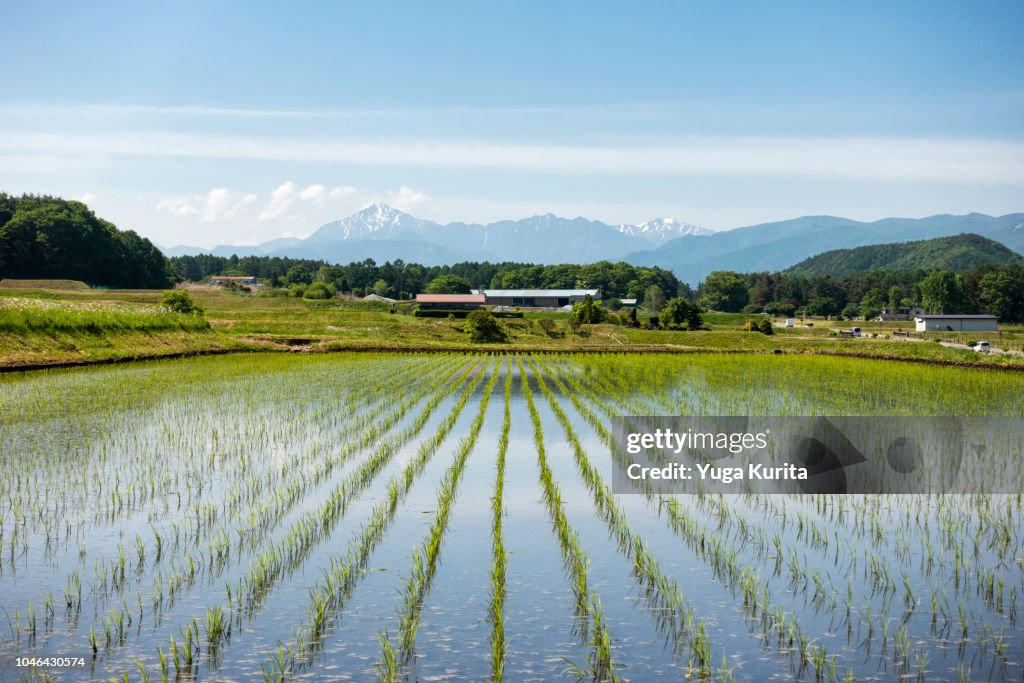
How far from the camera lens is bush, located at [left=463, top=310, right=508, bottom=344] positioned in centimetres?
5266

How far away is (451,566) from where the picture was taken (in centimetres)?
727

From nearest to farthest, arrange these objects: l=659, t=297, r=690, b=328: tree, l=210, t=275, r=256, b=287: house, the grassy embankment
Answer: the grassy embankment < l=659, t=297, r=690, b=328: tree < l=210, t=275, r=256, b=287: house

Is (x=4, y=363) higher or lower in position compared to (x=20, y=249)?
lower

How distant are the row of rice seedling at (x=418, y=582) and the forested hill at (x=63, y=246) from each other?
9032 cm

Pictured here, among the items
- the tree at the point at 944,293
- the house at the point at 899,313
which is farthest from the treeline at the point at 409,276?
the tree at the point at 944,293

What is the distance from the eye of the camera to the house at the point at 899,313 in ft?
365

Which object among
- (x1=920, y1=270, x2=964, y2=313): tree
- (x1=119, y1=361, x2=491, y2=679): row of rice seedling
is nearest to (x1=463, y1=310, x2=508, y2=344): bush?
(x1=119, y1=361, x2=491, y2=679): row of rice seedling

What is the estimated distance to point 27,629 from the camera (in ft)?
18.6

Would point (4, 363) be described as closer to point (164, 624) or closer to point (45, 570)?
point (45, 570)

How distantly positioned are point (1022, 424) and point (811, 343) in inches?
1497

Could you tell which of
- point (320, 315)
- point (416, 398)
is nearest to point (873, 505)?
point (416, 398)

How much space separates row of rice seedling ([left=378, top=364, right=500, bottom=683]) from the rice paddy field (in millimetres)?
29

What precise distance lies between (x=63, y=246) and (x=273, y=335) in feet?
181

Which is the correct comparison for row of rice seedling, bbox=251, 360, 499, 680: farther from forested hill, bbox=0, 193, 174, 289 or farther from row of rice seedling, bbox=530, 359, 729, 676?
forested hill, bbox=0, 193, 174, 289
